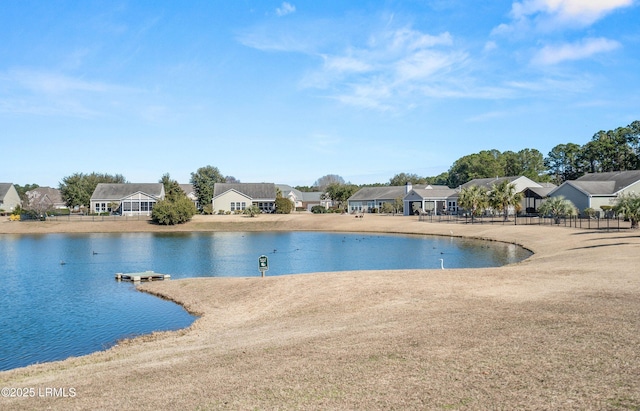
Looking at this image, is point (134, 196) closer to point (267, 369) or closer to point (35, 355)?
point (35, 355)

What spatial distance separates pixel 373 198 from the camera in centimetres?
11769

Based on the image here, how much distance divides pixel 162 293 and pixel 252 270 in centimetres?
1005

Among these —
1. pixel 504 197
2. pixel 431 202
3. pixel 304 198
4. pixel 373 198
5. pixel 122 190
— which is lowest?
pixel 431 202

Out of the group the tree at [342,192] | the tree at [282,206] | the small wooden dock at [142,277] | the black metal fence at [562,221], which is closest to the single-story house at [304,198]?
the tree at [342,192]

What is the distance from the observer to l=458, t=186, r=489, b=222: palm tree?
75312mm

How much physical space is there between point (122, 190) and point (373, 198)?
55.1 m

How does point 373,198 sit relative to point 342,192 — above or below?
below

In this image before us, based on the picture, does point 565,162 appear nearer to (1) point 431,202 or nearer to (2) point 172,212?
(1) point 431,202

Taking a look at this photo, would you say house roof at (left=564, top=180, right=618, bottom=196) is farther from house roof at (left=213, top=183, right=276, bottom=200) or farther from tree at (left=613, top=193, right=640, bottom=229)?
house roof at (left=213, top=183, right=276, bottom=200)

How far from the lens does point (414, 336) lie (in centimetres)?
1316

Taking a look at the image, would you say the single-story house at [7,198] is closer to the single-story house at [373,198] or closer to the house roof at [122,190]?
the house roof at [122,190]

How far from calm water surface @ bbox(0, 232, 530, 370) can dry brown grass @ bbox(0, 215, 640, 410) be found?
3.06m

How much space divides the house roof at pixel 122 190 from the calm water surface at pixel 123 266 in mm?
30419

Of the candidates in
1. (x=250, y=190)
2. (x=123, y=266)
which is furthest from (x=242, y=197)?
(x=123, y=266)
